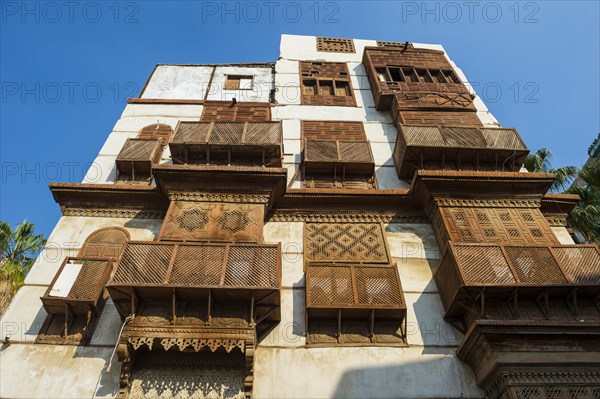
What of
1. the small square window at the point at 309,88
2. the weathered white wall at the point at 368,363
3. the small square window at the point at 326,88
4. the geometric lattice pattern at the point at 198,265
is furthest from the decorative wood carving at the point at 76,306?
the small square window at the point at 326,88

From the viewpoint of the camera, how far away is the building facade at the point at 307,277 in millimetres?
6406

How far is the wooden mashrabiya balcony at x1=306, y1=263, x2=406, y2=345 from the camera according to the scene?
23.4 ft

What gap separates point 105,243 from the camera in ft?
28.6

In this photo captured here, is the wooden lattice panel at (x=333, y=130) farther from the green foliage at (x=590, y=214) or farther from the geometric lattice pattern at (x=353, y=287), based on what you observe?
the green foliage at (x=590, y=214)

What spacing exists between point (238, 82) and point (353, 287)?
412 inches

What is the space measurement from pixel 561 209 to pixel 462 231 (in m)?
3.28

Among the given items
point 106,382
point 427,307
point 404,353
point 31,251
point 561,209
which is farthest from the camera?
point 31,251

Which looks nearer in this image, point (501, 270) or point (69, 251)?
point (501, 270)

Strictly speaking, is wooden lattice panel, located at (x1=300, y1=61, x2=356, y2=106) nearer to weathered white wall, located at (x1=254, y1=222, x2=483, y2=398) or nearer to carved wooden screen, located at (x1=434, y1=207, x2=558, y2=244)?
carved wooden screen, located at (x1=434, y1=207, x2=558, y2=244)

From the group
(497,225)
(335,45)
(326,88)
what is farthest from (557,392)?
(335,45)

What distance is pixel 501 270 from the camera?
22.7 feet

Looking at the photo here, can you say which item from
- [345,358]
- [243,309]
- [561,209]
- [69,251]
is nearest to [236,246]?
[243,309]

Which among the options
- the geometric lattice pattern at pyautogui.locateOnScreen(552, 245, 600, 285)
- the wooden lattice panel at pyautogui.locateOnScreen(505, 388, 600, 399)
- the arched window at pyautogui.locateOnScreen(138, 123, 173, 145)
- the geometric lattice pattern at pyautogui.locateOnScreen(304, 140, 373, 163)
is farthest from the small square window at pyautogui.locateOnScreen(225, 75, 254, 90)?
the wooden lattice panel at pyautogui.locateOnScreen(505, 388, 600, 399)

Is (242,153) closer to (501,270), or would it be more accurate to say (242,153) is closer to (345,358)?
(345,358)
